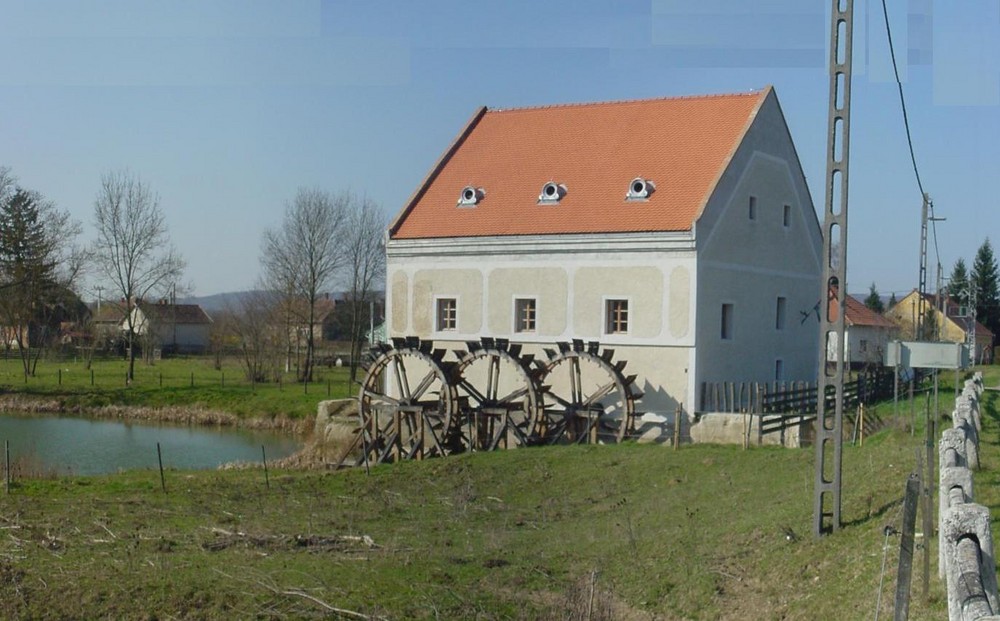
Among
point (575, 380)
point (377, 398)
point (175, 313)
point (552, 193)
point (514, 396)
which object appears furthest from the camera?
point (175, 313)

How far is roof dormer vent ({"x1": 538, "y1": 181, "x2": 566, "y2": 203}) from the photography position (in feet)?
99.2

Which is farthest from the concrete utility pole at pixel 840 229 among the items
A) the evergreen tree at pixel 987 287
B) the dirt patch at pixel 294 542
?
the evergreen tree at pixel 987 287

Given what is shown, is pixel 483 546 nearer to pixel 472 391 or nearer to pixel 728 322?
pixel 472 391

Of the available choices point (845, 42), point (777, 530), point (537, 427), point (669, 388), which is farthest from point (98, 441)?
point (845, 42)

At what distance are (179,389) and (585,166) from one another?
25.1 metres

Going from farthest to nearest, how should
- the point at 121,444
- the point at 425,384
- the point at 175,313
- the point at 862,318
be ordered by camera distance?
the point at 175,313 < the point at 862,318 < the point at 121,444 < the point at 425,384

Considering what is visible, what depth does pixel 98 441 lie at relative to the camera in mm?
35688

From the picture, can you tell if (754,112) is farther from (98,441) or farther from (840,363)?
(98,441)

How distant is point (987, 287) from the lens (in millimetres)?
78125

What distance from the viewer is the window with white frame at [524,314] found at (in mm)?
29750

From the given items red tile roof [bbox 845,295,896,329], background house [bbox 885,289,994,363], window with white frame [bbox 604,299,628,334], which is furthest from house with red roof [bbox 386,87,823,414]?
red tile roof [bbox 845,295,896,329]

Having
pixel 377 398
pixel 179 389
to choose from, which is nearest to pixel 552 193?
pixel 377 398

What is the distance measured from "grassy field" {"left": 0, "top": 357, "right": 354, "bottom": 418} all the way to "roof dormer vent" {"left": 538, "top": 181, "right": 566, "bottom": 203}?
15719 millimetres

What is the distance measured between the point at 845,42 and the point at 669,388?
1699 cm
